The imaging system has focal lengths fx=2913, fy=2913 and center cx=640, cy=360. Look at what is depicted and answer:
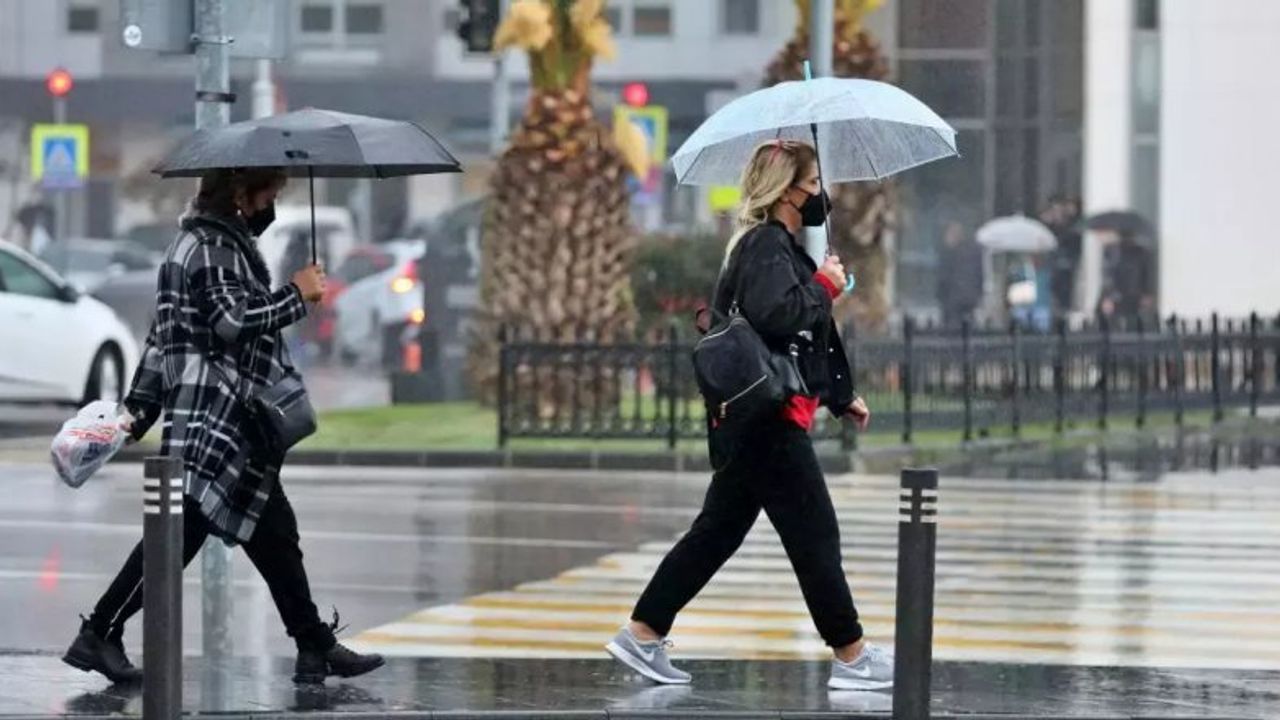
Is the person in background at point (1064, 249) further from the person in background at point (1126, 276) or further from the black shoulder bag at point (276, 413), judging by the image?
the black shoulder bag at point (276, 413)

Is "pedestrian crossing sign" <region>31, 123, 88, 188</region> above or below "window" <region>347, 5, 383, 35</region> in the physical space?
below

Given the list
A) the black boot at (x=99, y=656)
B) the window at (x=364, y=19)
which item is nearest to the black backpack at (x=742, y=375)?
the black boot at (x=99, y=656)

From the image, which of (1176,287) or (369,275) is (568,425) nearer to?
(1176,287)

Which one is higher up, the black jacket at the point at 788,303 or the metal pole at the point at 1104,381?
the black jacket at the point at 788,303

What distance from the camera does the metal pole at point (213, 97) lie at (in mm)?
10406

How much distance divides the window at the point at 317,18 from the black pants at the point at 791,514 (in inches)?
1424

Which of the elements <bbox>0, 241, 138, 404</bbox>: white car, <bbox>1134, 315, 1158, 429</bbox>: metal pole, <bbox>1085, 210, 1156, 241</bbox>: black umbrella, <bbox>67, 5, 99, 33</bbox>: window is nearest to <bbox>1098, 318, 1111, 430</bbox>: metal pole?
<bbox>1134, 315, 1158, 429</bbox>: metal pole

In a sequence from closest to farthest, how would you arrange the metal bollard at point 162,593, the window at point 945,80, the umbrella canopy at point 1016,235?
the metal bollard at point 162,593, the umbrella canopy at point 1016,235, the window at point 945,80

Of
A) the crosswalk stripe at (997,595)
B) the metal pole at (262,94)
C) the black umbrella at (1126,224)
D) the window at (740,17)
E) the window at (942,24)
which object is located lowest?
the crosswalk stripe at (997,595)

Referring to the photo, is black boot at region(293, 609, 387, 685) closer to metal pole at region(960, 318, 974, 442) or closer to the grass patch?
the grass patch

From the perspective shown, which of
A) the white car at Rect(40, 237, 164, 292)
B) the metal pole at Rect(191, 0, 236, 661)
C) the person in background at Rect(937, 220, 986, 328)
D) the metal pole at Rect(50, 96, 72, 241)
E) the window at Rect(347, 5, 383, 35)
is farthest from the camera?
the window at Rect(347, 5, 383, 35)

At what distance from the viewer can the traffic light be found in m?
26.8

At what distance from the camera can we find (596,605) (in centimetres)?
1338

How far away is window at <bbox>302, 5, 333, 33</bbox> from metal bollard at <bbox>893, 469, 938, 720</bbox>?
122 ft
